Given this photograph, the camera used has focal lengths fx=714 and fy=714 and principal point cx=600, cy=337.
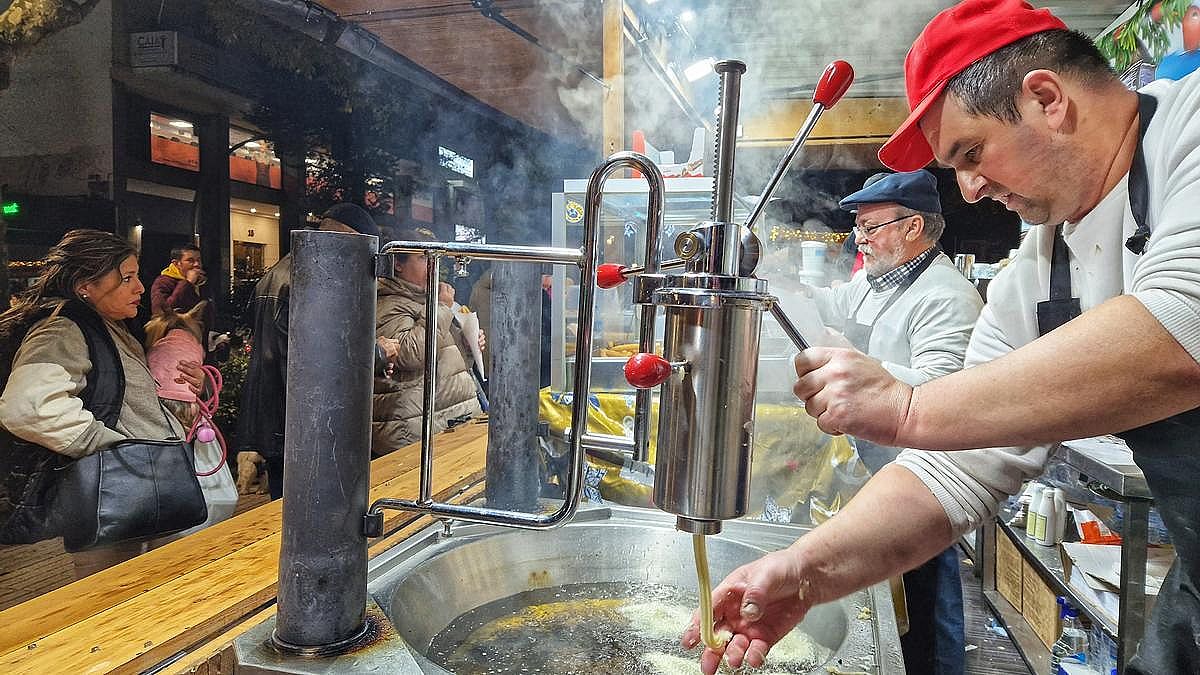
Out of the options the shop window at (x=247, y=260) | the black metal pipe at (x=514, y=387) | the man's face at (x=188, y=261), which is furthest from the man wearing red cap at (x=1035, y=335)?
the shop window at (x=247, y=260)

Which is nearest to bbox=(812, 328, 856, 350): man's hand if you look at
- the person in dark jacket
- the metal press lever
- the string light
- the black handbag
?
the metal press lever

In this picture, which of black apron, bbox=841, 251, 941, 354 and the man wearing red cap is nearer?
the man wearing red cap

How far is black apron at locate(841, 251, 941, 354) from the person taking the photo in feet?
10.3

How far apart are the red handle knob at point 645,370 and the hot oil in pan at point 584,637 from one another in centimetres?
60

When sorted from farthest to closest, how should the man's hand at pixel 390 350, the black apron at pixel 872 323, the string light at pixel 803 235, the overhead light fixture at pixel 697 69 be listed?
1. the string light at pixel 803 235
2. the overhead light fixture at pixel 697 69
3. the man's hand at pixel 390 350
4. the black apron at pixel 872 323

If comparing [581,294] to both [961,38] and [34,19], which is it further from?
[34,19]

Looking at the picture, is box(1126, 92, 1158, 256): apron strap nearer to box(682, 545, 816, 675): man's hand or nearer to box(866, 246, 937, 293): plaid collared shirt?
box(682, 545, 816, 675): man's hand

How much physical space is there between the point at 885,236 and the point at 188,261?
14.2 feet

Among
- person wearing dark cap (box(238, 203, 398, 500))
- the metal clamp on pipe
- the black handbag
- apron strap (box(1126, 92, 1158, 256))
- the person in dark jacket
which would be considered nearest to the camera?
the metal clamp on pipe

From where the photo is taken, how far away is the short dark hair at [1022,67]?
1141 millimetres

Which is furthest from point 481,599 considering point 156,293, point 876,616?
point 156,293

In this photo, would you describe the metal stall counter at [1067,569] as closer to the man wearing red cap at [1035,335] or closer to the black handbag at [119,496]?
the man wearing red cap at [1035,335]

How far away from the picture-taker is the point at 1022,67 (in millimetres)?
1140

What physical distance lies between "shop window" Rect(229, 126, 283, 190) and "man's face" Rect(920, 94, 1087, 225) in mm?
5651
